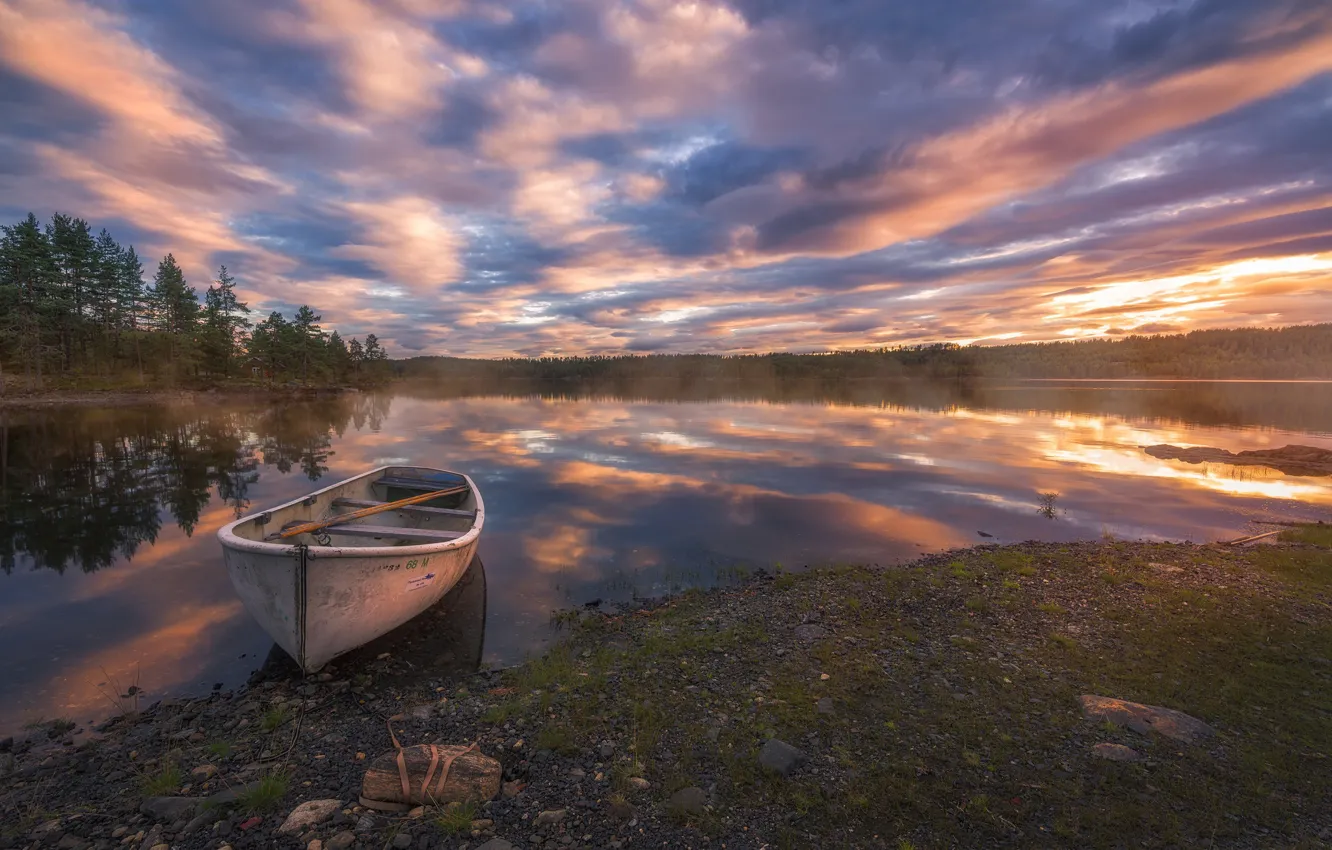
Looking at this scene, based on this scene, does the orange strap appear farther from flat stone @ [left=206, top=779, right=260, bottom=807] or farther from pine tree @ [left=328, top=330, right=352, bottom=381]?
pine tree @ [left=328, top=330, right=352, bottom=381]

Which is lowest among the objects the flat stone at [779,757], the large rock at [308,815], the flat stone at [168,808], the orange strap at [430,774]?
the flat stone at [168,808]

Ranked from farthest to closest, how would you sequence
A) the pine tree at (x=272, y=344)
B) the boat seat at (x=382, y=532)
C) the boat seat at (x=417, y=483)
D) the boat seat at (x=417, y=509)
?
the pine tree at (x=272, y=344) → the boat seat at (x=417, y=483) → the boat seat at (x=417, y=509) → the boat seat at (x=382, y=532)

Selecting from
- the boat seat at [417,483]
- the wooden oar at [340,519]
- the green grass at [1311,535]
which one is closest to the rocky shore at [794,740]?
the wooden oar at [340,519]

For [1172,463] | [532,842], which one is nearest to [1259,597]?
[532,842]

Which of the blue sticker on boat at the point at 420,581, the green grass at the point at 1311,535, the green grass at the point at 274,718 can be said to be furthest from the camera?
the green grass at the point at 1311,535

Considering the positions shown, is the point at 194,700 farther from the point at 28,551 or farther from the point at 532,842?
the point at 28,551

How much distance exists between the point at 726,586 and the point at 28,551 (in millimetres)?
17889

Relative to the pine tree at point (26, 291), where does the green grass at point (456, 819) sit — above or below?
below

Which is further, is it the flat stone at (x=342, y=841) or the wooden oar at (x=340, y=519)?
the wooden oar at (x=340, y=519)

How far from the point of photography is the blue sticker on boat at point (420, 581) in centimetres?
891

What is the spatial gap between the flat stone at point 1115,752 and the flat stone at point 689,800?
13.2 feet

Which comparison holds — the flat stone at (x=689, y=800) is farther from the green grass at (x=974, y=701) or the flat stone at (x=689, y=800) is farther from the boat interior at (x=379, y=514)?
the boat interior at (x=379, y=514)

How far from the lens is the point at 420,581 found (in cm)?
909

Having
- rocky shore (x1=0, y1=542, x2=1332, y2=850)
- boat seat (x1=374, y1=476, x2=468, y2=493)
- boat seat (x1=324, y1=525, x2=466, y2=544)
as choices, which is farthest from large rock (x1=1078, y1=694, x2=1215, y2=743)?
boat seat (x1=374, y1=476, x2=468, y2=493)
